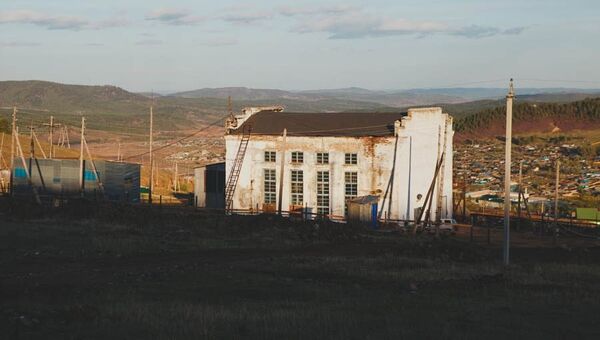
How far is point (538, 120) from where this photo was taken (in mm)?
122562

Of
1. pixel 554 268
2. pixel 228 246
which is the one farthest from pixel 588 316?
pixel 228 246

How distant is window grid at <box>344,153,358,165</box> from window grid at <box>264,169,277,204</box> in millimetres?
4335

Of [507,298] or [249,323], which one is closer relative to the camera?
[249,323]

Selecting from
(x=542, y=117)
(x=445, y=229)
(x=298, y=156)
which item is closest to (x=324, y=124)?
(x=298, y=156)

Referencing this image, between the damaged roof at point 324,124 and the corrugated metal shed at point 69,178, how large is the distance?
12340 mm

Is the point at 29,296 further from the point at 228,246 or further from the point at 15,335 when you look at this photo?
the point at 228,246

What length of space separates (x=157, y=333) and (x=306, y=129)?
3708 cm

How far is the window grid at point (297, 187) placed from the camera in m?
50.7

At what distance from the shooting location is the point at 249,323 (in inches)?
635

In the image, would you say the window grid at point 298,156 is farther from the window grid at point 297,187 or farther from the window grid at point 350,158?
the window grid at point 350,158

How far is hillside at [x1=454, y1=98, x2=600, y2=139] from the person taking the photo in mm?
119312

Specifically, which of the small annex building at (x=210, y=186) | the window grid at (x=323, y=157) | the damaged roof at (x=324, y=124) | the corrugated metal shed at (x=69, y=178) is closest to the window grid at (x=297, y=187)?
the window grid at (x=323, y=157)

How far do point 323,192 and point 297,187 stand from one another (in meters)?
1.55

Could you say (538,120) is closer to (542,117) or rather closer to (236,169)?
(542,117)
